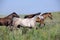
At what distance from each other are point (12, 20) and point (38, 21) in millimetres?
1143

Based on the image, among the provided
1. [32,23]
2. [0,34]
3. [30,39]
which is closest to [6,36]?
[0,34]

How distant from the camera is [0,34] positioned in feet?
17.2

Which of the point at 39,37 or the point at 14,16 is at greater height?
the point at 14,16

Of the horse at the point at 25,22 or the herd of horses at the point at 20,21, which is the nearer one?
the horse at the point at 25,22

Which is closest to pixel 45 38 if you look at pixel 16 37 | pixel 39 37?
pixel 39 37

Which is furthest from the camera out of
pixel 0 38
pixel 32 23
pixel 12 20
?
pixel 12 20

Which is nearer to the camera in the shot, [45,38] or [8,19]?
[45,38]

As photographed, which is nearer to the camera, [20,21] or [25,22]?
[25,22]

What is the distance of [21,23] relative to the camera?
9.18m

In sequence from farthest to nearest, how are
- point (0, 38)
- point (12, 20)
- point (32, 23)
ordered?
point (12, 20) < point (32, 23) < point (0, 38)

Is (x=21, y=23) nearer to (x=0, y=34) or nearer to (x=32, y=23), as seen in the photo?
(x=32, y=23)

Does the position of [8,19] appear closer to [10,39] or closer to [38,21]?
[38,21]

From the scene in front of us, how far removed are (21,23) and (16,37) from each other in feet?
13.0

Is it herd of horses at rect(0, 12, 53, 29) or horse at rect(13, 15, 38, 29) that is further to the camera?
herd of horses at rect(0, 12, 53, 29)
